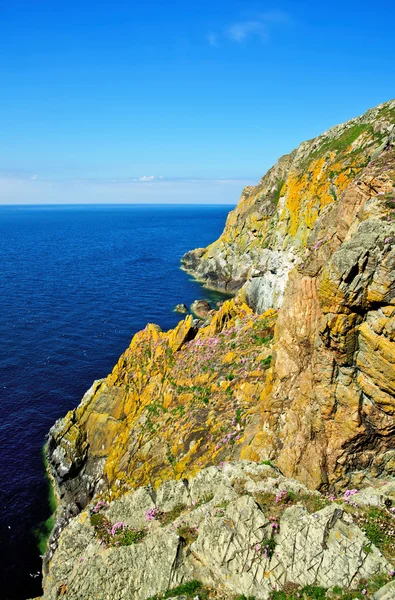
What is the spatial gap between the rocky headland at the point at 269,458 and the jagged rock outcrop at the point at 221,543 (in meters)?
0.06

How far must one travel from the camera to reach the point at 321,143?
75.4m


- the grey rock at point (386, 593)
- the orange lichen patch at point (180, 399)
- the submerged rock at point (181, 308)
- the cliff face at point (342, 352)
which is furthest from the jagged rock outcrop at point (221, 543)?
the submerged rock at point (181, 308)

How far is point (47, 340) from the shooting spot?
2785 inches

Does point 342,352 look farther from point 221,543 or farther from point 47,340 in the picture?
point 47,340

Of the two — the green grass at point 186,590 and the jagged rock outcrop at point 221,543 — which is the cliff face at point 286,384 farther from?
the green grass at point 186,590

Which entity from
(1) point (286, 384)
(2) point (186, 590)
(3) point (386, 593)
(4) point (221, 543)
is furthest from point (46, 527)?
(3) point (386, 593)

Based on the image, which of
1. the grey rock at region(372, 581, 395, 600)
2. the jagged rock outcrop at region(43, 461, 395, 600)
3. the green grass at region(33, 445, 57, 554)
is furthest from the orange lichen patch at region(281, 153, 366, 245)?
the green grass at region(33, 445, 57, 554)

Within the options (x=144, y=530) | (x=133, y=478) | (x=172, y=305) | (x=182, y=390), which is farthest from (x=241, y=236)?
(x=144, y=530)

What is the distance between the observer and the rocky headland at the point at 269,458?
52.3 feet

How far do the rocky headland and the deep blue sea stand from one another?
4.42 meters

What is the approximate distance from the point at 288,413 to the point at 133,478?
48.5 ft

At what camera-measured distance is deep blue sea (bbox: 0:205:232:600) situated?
1501 inches

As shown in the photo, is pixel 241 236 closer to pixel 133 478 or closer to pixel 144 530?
pixel 133 478

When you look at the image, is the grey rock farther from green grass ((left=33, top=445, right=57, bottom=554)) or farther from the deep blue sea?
green grass ((left=33, top=445, right=57, bottom=554))
